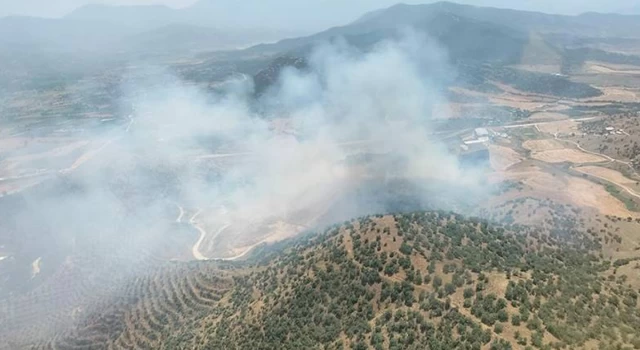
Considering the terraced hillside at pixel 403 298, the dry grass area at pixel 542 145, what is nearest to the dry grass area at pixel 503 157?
the dry grass area at pixel 542 145

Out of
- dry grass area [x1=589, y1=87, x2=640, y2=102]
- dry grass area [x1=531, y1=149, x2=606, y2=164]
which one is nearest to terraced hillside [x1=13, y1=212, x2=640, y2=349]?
dry grass area [x1=531, y1=149, x2=606, y2=164]

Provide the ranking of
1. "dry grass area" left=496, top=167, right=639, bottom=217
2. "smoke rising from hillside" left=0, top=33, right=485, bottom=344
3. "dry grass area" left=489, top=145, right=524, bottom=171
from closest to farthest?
"dry grass area" left=496, top=167, right=639, bottom=217 < "smoke rising from hillside" left=0, top=33, right=485, bottom=344 < "dry grass area" left=489, top=145, right=524, bottom=171

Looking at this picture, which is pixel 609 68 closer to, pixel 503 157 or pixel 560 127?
pixel 560 127

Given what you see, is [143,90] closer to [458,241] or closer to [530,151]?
[530,151]

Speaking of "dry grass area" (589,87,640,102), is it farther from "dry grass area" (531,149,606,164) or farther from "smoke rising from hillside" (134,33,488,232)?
"dry grass area" (531,149,606,164)

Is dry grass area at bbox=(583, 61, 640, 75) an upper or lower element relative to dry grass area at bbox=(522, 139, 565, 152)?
lower

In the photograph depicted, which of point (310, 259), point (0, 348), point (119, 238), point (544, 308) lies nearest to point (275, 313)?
point (310, 259)
